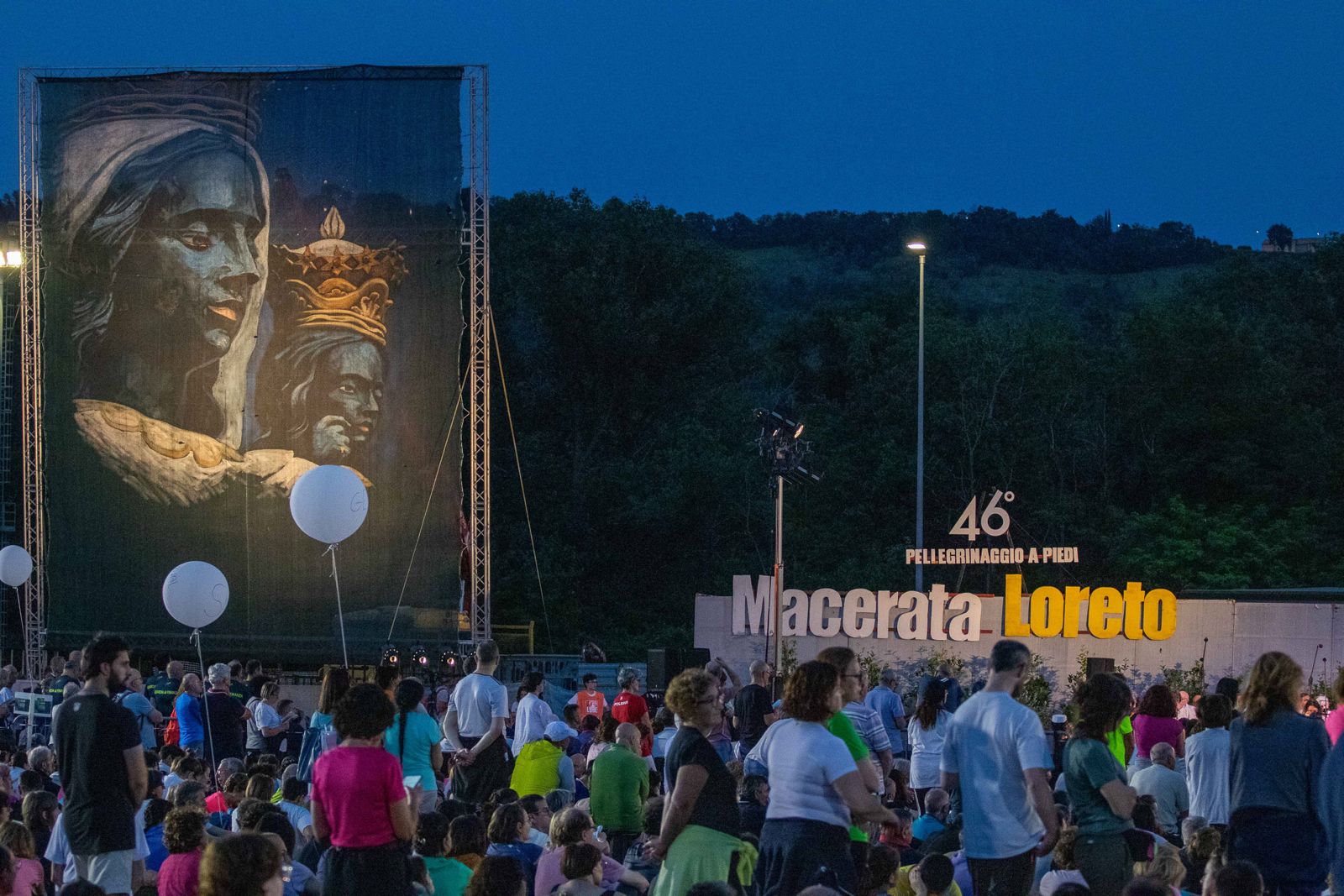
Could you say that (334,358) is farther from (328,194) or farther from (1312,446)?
(1312,446)

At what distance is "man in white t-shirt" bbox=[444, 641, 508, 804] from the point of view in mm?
10070

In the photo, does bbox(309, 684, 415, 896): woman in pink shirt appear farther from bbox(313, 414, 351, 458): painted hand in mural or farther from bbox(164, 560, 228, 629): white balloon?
bbox(313, 414, 351, 458): painted hand in mural

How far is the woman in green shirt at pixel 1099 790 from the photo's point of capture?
6.03 metres

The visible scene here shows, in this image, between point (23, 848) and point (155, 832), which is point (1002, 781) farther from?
point (155, 832)

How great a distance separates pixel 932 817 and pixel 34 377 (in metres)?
17.7

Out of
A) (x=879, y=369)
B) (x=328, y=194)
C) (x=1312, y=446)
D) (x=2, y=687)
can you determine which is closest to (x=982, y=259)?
(x=879, y=369)

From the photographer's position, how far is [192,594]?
A: 50.4 ft

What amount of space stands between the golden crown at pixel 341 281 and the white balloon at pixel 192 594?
7279 millimetres

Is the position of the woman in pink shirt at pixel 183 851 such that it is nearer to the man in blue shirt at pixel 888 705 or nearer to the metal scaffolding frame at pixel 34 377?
the man in blue shirt at pixel 888 705

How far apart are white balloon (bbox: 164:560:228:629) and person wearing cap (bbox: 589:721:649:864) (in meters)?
7.89

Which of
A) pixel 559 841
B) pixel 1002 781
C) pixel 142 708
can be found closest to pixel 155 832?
pixel 559 841

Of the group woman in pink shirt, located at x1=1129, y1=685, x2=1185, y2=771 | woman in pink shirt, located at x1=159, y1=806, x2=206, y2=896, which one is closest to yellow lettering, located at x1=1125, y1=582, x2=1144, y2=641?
woman in pink shirt, located at x1=1129, y1=685, x2=1185, y2=771

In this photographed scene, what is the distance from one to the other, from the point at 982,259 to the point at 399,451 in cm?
4895

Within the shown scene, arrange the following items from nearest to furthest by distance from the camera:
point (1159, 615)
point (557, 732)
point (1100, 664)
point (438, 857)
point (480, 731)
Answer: point (438, 857) → point (557, 732) → point (480, 731) → point (1100, 664) → point (1159, 615)
